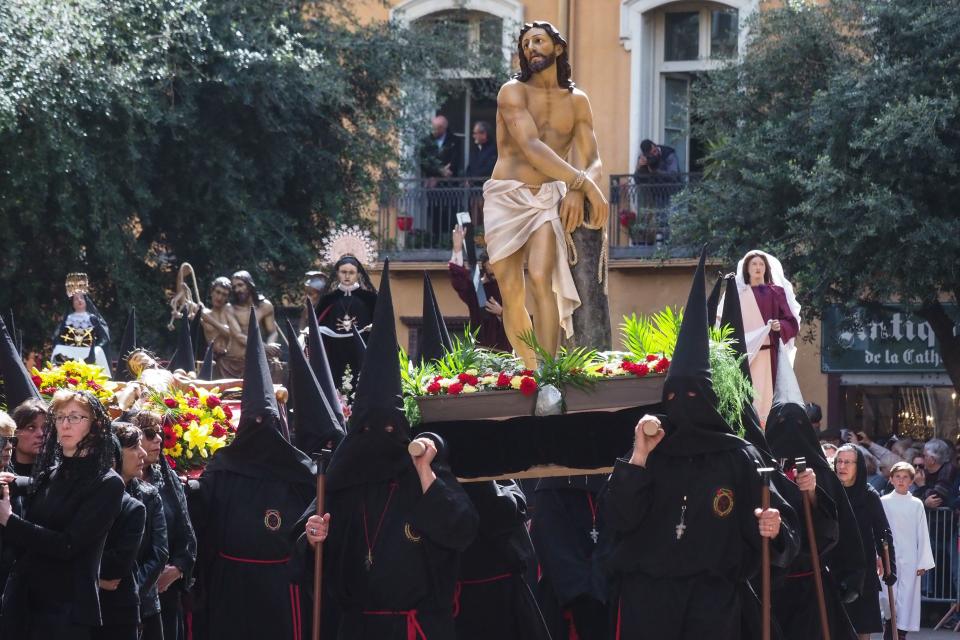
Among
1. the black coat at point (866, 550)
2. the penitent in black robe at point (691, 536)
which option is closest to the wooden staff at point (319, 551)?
the penitent in black robe at point (691, 536)

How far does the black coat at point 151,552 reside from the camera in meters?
9.61

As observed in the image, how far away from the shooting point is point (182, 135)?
2114 centimetres

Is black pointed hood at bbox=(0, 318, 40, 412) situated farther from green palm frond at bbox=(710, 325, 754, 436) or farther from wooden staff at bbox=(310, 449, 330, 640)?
green palm frond at bbox=(710, 325, 754, 436)

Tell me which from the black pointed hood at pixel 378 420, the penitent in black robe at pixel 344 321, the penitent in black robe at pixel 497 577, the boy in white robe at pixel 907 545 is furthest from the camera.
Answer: the boy in white robe at pixel 907 545

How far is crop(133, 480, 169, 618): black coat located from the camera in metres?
9.61

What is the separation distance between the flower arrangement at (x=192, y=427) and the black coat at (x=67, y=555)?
246 centimetres

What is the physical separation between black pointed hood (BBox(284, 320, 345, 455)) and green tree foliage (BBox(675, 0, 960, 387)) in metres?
10.0

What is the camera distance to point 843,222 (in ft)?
64.0

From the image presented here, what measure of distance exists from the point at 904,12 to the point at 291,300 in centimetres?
774

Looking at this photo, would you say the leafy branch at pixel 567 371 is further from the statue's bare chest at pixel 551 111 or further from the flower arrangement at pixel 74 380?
the flower arrangement at pixel 74 380

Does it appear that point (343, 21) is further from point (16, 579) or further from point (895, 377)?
point (16, 579)

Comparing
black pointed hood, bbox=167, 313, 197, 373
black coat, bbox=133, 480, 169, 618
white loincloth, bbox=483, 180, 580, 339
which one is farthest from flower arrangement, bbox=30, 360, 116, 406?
white loincloth, bbox=483, 180, 580, 339

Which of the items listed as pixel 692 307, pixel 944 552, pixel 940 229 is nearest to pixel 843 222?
pixel 940 229

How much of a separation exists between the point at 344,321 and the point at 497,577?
564cm
